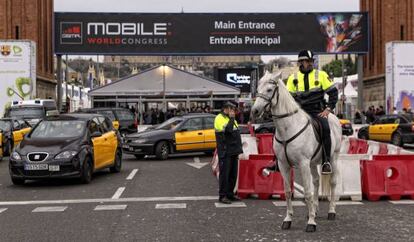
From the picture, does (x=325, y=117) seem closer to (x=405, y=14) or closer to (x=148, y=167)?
(x=148, y=167)

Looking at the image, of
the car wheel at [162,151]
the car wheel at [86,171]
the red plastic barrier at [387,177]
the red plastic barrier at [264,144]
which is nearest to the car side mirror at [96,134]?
the car wheel at [86,171]

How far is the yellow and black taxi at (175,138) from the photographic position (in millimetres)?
19906

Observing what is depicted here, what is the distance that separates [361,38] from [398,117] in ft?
46.7

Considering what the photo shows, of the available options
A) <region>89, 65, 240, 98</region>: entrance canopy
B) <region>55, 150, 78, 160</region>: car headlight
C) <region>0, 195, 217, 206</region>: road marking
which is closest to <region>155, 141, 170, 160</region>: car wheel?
<region>55, 150, 78, 160</region>: car headlight

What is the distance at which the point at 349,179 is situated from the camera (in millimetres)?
10734


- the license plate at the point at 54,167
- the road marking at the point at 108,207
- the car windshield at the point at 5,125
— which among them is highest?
the car windshield at the point at 5,125

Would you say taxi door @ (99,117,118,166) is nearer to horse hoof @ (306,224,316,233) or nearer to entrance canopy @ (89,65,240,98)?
horse hoof @ (306,224,316,233)

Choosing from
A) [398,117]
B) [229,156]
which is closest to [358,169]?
[229,156]

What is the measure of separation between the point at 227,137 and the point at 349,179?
238 cm

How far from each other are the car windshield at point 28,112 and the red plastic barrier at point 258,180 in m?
19.0

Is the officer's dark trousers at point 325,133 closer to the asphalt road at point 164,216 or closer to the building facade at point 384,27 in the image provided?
the asphalt road at point 164,216

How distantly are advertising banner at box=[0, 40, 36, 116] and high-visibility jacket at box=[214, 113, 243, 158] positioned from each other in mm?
24958

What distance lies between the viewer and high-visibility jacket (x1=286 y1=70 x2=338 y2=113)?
8.29 metres

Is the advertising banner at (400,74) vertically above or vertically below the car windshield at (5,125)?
above
